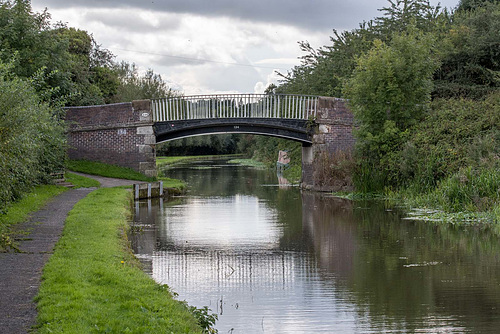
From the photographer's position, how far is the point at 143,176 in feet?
109

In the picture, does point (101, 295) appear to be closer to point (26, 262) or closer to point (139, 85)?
point (26, 262)

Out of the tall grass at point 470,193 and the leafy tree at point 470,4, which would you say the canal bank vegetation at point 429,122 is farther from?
the leafy tree at point 470,4

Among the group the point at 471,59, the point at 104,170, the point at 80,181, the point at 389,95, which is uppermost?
the point at 471,59

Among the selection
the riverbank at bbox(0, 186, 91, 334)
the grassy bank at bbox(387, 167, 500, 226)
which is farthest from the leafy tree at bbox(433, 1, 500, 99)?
the riverbank at bbox(0, 186, 91, 334)

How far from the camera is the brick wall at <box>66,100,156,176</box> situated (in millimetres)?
33094

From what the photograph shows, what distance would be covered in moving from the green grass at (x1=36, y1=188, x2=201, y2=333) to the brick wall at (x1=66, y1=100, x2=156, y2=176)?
19540 mm

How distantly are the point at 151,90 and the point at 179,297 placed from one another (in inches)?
2267

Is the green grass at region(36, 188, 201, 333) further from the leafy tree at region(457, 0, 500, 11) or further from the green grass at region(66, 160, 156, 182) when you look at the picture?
the leafy tree at region(457, 0, 500, 11)

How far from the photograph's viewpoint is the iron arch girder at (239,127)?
3234cm

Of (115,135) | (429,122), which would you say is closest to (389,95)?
(429,122)

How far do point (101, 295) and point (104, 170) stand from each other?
83.5 feet

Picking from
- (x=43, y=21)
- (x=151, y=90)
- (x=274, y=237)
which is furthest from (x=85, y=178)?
(x=151, y=90)

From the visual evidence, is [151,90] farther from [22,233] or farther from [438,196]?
[22,233]

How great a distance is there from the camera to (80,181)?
29.4 meters
